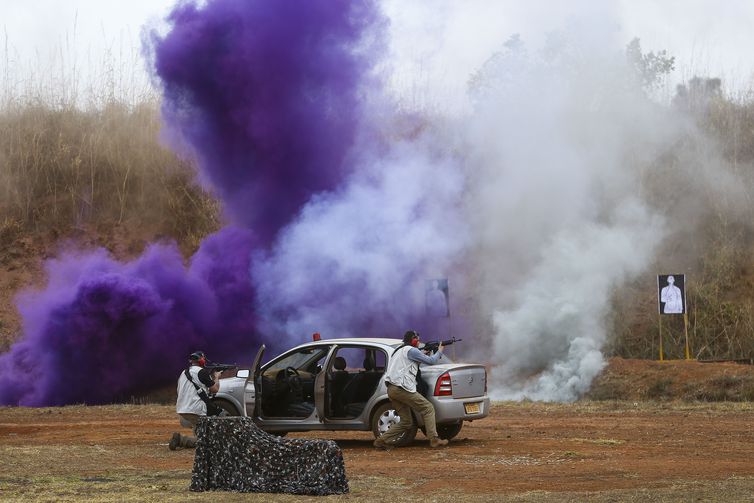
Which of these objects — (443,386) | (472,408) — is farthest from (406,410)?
(472,408)

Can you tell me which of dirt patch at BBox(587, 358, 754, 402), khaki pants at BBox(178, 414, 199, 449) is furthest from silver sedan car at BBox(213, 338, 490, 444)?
dirt patch at BBox(587, 358, 754, 402)

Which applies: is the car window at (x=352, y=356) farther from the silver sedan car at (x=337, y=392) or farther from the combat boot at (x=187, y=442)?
the combat boot at (x=187, y=442)

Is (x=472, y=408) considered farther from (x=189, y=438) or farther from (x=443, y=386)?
(x=189, y=438)

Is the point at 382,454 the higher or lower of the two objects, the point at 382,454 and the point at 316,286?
the lower

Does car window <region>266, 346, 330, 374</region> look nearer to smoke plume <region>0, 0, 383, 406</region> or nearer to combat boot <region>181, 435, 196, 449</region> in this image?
combat boot <region>181, 435, 196, 449</region>

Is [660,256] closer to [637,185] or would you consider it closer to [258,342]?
[637,185]

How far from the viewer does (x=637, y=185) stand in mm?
34875

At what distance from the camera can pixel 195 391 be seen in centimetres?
1570

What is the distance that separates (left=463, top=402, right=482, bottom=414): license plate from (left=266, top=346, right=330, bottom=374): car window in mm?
2245

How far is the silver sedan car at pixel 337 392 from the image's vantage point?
15273mm

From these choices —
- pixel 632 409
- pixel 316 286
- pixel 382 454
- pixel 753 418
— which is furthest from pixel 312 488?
pixel 316 286

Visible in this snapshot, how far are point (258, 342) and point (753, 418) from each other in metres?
14.4

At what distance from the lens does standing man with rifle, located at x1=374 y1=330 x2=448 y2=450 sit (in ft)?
48.6

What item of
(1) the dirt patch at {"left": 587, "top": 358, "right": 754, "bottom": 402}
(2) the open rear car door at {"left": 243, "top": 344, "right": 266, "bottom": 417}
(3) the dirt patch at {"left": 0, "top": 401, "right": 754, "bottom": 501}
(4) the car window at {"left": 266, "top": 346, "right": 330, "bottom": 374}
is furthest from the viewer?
(1) the dirt patch at {"left": 587, "top": 358, "right": 754, "bottom": 402}
